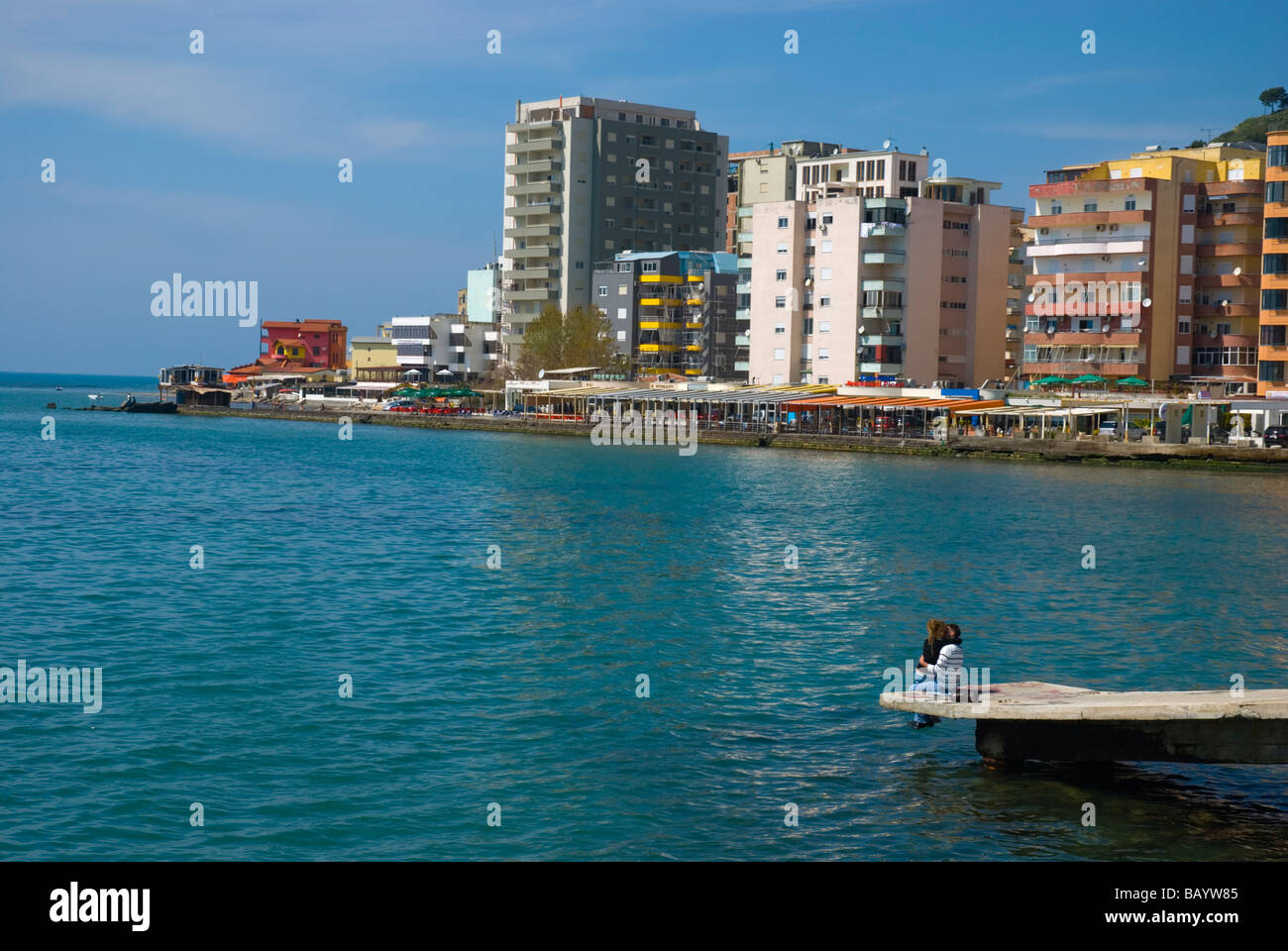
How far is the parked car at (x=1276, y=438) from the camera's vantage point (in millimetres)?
80750

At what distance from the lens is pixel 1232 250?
318 feet

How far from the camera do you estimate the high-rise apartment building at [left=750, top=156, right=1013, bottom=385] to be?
4382 inches

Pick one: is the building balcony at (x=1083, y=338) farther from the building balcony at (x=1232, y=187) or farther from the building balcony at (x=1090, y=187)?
the building balcony at (x=1232, y=187)

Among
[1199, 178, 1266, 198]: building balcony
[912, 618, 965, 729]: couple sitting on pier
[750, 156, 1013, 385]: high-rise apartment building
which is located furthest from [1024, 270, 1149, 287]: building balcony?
[912, 618, 965, 729]: couple sitting on pier

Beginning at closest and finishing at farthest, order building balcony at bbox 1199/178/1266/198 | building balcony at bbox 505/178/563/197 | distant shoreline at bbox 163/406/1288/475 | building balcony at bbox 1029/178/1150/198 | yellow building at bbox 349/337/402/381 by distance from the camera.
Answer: distant shoreline at bbox 163/406/1288/475 < building balcony at bbox 1199/178/1266/198 < building balcony at bbox 1029/178/1150/198 < building balcony at bbox 505/178/563/197 < yellow building at bbox 349/337/402/381

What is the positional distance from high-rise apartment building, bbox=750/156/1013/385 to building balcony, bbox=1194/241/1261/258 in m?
19.0

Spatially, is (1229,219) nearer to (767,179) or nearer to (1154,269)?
(1154,269)

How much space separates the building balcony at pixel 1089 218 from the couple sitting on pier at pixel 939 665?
85659mm

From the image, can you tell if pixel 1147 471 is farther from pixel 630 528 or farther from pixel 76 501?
pixel 76 501

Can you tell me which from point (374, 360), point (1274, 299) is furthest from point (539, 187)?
point (1274, 299)

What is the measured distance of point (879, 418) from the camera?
104000mm

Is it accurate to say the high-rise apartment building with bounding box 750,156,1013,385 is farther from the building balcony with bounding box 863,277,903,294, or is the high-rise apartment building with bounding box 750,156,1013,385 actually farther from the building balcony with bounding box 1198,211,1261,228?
the building balcony with bounding box 1198,211,1261,228

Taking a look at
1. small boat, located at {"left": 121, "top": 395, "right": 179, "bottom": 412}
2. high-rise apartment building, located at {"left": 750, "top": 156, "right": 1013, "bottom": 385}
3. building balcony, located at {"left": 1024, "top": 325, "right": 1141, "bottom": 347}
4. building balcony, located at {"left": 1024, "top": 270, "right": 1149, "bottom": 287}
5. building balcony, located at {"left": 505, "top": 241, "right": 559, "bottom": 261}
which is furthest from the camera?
small boat, located at {"left": 121, "top": 395, "right": 179, "bottom": 412}

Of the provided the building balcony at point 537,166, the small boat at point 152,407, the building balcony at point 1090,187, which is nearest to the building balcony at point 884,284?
the building balcony at point 1090,187
